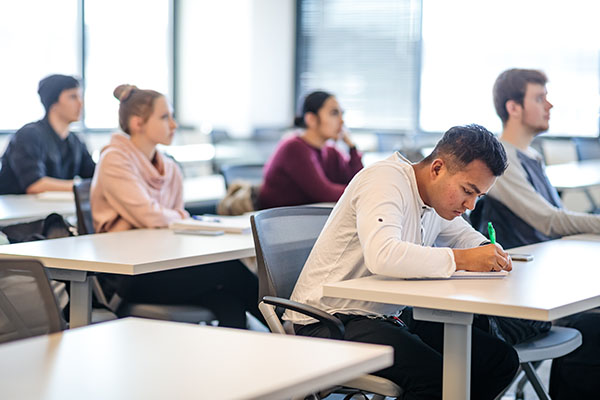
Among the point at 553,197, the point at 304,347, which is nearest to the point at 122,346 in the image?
the point at 304,347

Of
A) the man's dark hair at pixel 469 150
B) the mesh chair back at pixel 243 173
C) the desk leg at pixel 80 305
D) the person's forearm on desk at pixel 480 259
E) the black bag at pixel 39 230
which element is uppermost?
the man's dark hair at pixel 469 150

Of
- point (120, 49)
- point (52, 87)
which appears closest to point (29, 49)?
point (120, 49)

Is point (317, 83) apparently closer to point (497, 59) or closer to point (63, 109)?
point (497, 59)

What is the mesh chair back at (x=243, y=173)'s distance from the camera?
4.73m

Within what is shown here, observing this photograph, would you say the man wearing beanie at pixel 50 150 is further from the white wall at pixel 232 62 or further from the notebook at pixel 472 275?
the white wall at pixel 232 62

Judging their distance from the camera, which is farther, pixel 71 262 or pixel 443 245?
pixel 443 245

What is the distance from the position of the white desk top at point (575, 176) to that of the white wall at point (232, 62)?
151 inches

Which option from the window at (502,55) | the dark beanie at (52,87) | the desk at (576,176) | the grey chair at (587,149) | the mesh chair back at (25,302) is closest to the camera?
the mesh chair back at (25,302)

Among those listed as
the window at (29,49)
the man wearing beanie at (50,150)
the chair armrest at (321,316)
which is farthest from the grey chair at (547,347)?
the window at (29,49)

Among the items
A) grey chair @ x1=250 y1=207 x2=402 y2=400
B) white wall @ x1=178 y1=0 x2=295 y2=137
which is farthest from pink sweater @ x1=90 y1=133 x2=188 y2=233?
white wall @ x1=178 y1=0 x2=295 y2=137

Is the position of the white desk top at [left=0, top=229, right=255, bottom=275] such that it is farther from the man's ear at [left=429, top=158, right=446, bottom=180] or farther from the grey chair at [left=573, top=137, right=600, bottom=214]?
the grey chair at [left=573, top=137, right=600, bottom=214]

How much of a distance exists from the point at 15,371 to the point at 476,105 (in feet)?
26.0

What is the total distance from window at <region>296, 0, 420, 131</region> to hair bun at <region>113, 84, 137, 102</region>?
5.80 metres

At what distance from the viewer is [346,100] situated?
9828 mm
